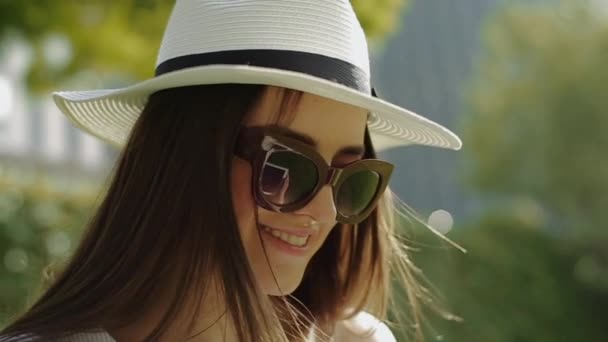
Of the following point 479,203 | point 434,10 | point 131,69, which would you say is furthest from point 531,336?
point 434,10

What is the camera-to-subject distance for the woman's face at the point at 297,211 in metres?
1.83

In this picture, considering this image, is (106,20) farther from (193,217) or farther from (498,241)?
(193,217)

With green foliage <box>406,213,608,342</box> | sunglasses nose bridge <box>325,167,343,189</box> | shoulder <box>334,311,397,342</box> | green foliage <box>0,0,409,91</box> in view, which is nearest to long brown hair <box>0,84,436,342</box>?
sunglasses nose bridge <box>325,167,343,189</box>

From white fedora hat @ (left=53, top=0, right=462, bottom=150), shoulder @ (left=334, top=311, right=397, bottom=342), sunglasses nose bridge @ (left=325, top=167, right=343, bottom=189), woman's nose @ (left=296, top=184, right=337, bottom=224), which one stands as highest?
white fedora hat @ (left=53, top=0, right=462, bottom=150)

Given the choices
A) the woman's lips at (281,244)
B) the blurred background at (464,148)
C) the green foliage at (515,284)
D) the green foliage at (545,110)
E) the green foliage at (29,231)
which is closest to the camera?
the woman's lips at (281,244)

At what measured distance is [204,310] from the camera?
1913 mm

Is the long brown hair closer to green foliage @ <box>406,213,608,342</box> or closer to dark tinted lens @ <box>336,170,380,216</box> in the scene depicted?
dark tinted lens @ <box>336,170,380,216</box>

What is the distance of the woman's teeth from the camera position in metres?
1.88

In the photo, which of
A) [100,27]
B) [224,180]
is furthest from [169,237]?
[100,27]

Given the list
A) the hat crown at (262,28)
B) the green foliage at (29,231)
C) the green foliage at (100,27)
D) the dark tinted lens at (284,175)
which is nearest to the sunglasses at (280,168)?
the dark tinted lens at (284,175)

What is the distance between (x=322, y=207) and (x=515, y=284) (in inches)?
201

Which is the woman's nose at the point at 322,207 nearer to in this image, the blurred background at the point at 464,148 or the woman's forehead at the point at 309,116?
the woman's forehead at the point at 309,116

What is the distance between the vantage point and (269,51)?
6.08 feet

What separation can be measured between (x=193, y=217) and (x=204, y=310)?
195 millimetres
